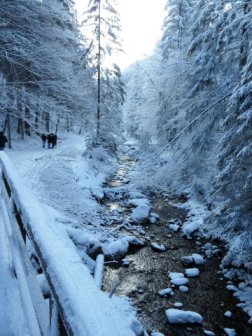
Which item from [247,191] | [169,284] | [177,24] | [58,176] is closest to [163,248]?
[169,284]

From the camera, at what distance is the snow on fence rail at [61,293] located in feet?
3.90

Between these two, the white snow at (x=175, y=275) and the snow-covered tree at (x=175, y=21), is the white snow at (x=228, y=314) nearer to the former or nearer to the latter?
the white snow at (x=175, y=275)

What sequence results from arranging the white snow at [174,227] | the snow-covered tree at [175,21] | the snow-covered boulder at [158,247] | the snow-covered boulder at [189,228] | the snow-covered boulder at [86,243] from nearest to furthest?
the snow-covered boulder at [86,243], the snow-covered boulder at [158,247], the snow-covered boulder at [189,228], the white snow at [174,227], the snow-covered tree at [175,21]

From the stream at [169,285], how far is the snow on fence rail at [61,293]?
3.36m

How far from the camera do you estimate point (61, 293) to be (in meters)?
1.36

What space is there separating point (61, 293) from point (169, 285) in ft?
23.9

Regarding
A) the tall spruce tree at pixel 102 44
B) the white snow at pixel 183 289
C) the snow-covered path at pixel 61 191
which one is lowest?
the white snow at pixel 183 289

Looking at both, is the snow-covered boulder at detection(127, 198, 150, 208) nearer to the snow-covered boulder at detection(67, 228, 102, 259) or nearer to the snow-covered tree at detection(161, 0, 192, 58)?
the snow-covered boulder at detection(67, 228, 102, 259)

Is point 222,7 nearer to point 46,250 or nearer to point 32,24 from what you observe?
point 32,24

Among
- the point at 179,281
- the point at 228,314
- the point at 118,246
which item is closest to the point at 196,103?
the point at 118,246

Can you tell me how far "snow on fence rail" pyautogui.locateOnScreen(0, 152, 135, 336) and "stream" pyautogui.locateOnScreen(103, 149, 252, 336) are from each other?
3361mm

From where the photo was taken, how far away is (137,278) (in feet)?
26.9

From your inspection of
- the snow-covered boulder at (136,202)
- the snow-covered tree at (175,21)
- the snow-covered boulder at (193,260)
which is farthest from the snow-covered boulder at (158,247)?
the snow-covered tree at (175,21)

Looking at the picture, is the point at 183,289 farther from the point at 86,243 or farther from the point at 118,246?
the point at 86,243
